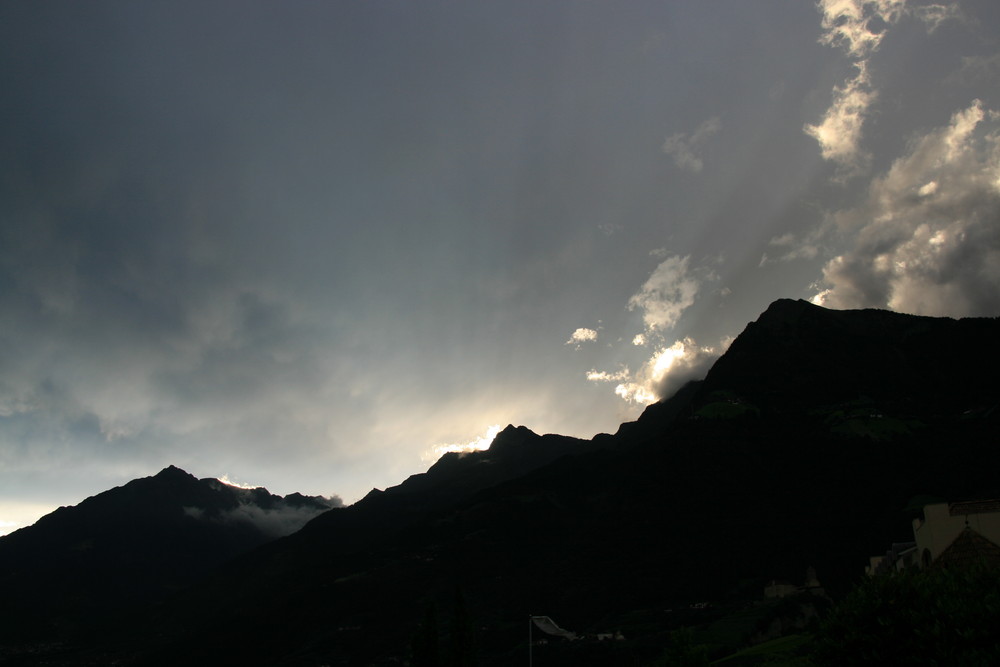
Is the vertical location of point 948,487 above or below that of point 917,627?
above

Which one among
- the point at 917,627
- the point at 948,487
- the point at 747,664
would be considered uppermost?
the point at 948,487

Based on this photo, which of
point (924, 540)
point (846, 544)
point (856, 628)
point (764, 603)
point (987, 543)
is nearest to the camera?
point (856, 628)

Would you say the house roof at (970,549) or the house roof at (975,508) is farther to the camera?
the house roof at (975,508)

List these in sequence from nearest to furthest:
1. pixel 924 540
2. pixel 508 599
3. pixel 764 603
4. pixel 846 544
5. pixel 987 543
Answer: pixel 987 543, pixel 924 540, pixel 764 603, pixel 846 544, pixel 508 599

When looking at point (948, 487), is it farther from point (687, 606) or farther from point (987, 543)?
point (987, 543)

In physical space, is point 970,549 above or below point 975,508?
below

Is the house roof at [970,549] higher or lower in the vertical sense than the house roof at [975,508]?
lower

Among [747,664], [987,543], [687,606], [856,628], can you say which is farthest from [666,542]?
[856,628]

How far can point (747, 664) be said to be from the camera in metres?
70.8

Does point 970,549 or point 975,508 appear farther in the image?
point 975,508

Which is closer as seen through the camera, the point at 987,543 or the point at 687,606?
the point at 987,543

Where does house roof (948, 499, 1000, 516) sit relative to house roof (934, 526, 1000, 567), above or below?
above

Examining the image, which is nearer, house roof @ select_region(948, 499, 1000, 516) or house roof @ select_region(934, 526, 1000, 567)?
house roof @ select_region(934, 526, 1000, 567)

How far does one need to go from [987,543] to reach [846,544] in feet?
448
